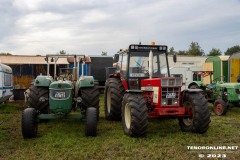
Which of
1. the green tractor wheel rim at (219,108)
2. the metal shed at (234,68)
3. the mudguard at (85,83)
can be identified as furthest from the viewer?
the metal shed at (234,68)

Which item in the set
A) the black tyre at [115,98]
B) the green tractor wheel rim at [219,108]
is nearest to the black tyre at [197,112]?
the black tyre at [115,98]

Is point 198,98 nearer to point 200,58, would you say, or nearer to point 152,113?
point 152,113

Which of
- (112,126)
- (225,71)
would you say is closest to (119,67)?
(112,126)

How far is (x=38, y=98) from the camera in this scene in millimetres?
8008

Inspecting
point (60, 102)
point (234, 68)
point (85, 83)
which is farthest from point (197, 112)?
point (234, 68)

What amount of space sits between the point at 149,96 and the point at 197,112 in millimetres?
1275

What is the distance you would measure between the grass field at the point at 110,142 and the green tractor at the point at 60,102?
0.35m

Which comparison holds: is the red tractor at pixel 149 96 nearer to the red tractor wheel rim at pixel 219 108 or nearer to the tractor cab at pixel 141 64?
the tractor cab at pixel 141 64

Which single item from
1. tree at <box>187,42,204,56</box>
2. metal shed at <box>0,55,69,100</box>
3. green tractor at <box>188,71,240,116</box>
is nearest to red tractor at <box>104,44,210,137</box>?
green tractor at <box>188,71,240,116</box>

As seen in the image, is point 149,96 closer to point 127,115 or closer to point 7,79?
point 127,115

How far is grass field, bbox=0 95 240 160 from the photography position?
5.50 m

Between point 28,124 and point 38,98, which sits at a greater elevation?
point 38,98

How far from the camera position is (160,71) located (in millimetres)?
8180

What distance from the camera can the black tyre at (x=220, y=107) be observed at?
10609mm
